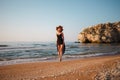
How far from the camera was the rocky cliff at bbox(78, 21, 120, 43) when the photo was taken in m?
85.5

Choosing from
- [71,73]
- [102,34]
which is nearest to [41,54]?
[71,73]

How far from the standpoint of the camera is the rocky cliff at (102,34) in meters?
85.5

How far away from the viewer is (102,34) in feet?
287

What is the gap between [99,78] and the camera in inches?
271

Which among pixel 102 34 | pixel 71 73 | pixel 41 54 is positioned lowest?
pixel 41 54

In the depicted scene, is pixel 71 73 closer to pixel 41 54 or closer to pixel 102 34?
pixel 41 54

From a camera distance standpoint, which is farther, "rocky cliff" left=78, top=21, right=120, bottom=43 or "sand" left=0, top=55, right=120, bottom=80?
"rocky cliff" left=78, top=21, right=120, bottom=43

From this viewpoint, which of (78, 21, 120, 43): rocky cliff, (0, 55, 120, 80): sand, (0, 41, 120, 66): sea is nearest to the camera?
(0, 55, 120, 80): sand

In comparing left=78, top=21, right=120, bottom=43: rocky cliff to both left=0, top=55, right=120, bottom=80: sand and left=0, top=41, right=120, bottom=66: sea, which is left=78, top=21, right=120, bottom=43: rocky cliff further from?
left=0, top=55, right=120, bottom=80: sand

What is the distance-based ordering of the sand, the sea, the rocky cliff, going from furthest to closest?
the rocky cliff, the sea, the sand

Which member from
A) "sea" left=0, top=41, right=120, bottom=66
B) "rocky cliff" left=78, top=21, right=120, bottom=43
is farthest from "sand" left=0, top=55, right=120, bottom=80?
"rocky cliff" left=78, top=21, right=120, bottom=43

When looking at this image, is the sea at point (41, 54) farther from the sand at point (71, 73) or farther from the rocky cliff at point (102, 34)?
the rocky cliff at point (102, 34)

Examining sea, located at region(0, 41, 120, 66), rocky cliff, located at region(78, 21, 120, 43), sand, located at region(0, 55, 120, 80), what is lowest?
sea, located at region(0, 41, 120, 66)

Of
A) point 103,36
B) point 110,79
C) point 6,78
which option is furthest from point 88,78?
point 103,36
